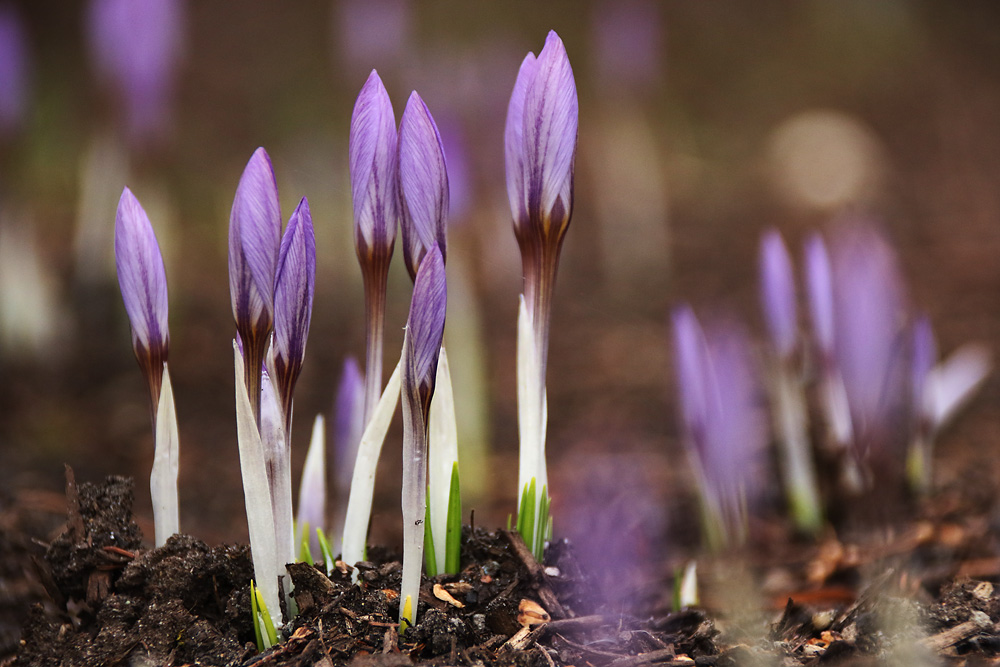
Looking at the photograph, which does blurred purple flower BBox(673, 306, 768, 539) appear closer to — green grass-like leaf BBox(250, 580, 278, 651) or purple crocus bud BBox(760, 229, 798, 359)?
purple crocus bud BBox(760, 229, 798, 359)

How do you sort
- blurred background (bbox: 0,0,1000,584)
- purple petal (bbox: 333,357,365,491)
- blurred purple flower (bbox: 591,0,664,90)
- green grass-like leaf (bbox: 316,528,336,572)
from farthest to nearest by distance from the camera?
blurred purple flower (bbox: 591,0,664,90)
blurred background (bbox: 0,0,1000,584)
purple petal (bbox: 333,357,365,491)
green grass-like leaf (bbox: 316,528,336,572)

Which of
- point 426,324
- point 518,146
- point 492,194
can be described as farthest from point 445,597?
point 492,194

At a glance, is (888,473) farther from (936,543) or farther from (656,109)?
(656,109)

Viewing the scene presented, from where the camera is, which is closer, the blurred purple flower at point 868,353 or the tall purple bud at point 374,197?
the blurred purple flower at point 868,353

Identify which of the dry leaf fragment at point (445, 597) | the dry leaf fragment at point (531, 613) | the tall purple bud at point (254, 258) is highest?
the tall purple bud at point (254, 258)

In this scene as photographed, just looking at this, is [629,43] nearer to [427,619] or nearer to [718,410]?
[718,410]

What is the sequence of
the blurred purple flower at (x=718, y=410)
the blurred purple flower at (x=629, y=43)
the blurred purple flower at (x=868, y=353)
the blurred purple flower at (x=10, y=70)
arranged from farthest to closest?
the blurred purple flower at (x=629, y=43), the blurred purple flower at (x=10, y=70), the blurred purple flower at (x=718, y=410), the blurred purple flower at (x=868, y=353)

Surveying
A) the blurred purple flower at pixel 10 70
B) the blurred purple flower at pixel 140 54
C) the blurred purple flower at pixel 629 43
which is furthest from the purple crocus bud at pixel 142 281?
the blurred purple flower at pixel 629 43

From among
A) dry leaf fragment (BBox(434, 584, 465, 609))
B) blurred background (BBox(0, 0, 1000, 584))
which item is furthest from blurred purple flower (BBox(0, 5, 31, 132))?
dry leaf fragment (BBox(434, 584, 465, 609))

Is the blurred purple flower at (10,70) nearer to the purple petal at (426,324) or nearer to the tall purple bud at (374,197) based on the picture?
the tall purple bud at (374,197)
